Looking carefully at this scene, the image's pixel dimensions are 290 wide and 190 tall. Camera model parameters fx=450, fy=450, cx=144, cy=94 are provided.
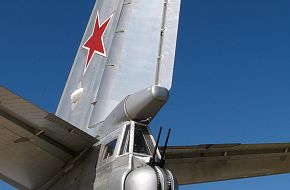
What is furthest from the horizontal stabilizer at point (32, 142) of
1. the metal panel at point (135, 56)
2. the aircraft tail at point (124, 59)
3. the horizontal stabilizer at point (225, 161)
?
the horizontal stabilizer at point (225, 161)

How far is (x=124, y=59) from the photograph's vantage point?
26.9 ft

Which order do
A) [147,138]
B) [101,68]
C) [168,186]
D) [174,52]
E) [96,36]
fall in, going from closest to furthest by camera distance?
[168,186] < [147,138] < [174,52] < [101,68] < [96,36]

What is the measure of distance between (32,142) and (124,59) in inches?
86.9

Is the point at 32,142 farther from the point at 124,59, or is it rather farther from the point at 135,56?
the point at 135,56

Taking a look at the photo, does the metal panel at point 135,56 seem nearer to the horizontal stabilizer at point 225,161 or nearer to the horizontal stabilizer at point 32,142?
the horizontal stabilizer at point 32,142

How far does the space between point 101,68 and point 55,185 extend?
2519mm

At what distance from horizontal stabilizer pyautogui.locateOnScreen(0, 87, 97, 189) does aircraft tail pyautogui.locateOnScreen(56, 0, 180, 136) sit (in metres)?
0.75

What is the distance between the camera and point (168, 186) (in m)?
5.96

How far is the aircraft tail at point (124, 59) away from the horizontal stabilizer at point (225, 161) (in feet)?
6.54

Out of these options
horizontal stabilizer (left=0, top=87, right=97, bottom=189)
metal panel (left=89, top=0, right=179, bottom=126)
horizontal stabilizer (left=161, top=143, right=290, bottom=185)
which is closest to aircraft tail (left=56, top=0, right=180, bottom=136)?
metal panel (left=89, top=0, right=179, bottom=126)

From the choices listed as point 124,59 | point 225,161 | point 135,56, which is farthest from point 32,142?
point 225,161

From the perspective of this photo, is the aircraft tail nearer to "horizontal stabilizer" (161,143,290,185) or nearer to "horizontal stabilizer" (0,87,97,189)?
"horizontal stabilizer" (0,87,97,189)

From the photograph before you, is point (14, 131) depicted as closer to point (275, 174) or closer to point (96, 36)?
point (96, 36)

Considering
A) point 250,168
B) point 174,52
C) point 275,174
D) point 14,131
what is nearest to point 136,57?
point 174,52
